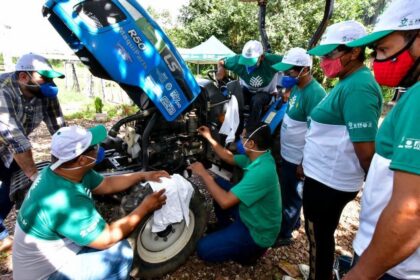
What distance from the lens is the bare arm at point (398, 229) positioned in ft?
2.98

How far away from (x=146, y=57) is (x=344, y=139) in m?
1.82

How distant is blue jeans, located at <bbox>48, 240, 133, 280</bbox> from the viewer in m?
1.92

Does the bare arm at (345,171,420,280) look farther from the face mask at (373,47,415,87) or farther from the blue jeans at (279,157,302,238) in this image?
the blue jeans at (279,157,302,238)

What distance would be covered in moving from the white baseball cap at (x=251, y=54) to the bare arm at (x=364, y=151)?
2.42 m

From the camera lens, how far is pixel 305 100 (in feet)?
9.02

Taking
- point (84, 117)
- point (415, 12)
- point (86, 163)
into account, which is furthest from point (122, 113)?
point (415, 12)

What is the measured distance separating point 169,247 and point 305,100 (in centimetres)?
194

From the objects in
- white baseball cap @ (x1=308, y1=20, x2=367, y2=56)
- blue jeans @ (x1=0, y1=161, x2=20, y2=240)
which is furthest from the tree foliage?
blue jeans @ (x1=0, y1=161, x2=20, y2=240)

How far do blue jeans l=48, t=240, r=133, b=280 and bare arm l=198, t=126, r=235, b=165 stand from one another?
1410 mm

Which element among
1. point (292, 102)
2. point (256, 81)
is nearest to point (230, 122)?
point (292, 102)

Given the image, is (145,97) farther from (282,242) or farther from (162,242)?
(282,242)

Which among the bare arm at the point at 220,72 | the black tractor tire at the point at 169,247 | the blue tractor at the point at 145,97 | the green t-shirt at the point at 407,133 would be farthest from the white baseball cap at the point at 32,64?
the green t-shirt at the point at 407,133

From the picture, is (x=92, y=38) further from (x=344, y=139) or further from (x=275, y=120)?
(x=275, y=120)

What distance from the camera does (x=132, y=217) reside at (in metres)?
2.13
